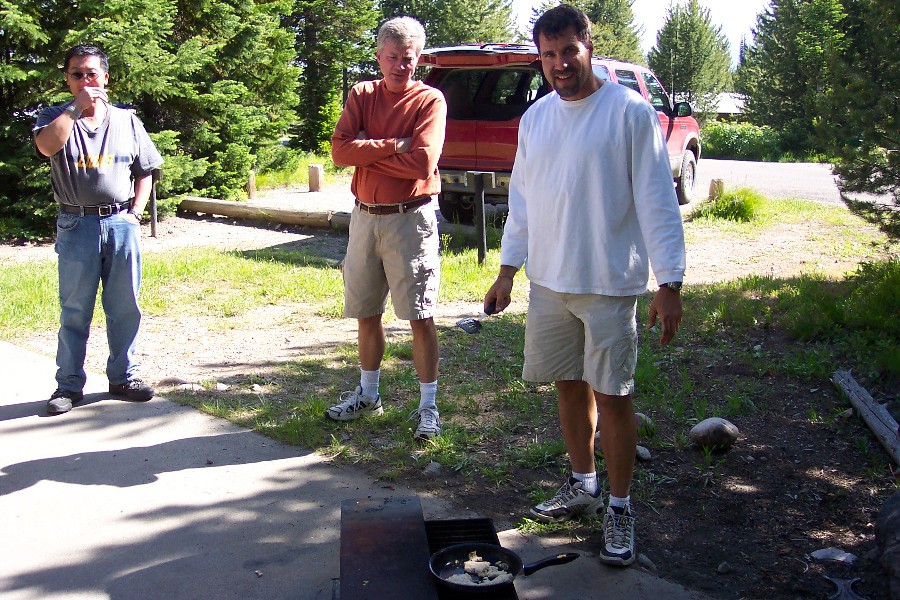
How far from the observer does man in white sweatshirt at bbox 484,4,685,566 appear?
10.8 feet

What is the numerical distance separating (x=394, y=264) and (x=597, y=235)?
1610mm

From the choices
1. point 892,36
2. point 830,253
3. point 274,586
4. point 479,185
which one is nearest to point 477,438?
point 274,586

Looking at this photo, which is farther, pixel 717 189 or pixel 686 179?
pixel 686 179

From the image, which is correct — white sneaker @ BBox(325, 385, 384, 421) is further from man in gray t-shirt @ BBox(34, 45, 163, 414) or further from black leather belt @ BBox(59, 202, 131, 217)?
black leather belt @ BBox(59, 202, 131, 217)

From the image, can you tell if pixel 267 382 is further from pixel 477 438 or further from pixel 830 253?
pixel 830 253

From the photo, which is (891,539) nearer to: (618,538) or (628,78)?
(618,538)

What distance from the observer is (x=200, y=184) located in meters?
13.6

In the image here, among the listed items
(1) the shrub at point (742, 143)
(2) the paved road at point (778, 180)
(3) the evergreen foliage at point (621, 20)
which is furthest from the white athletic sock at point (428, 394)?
(3) the evergreen foliage at point (621, 20)

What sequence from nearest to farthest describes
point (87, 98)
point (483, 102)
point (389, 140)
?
1. point (389, 140)
2. point (87, 98)
3. point (483, 102)

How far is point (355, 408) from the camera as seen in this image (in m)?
4.97

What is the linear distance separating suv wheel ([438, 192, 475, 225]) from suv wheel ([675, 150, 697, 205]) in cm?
384

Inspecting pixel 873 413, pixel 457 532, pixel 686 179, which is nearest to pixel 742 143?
pixel 686 179

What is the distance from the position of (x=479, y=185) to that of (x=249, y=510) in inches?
232

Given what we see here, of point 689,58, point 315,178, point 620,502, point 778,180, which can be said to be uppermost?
point 689,58
